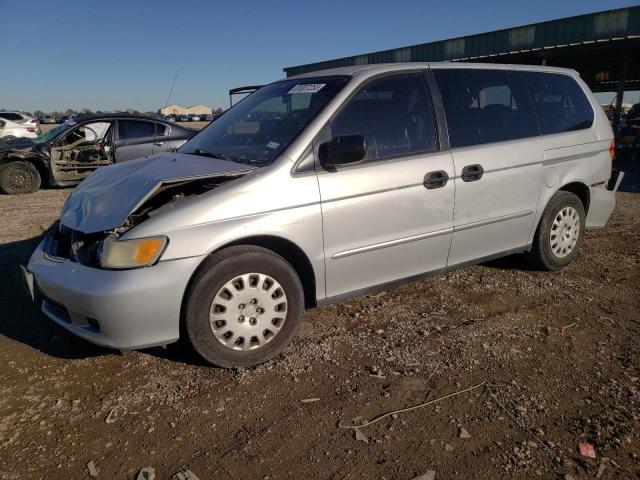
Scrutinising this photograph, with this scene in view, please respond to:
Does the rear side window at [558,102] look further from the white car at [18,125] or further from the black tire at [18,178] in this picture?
the white car at [18,125]

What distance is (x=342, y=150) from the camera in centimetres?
295

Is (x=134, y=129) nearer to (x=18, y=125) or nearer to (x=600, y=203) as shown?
(x=600, y=203)

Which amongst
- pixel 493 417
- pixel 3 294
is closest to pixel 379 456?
pixel 493 417

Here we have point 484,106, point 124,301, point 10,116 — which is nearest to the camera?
point 124,301

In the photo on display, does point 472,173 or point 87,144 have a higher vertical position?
point 87,144

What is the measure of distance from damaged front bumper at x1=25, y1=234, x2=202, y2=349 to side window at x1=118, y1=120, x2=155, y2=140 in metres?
7.11

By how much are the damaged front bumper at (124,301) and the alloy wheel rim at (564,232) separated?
Answer: 3.26 m

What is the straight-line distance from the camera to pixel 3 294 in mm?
4090

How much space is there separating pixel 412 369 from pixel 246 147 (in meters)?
1.87

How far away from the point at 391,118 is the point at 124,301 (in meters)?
2.12

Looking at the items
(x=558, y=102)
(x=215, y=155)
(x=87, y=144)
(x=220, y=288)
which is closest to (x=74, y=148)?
(x=87, y=144)

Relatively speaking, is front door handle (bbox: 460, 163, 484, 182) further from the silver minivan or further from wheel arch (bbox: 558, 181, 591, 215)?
wheel arch (bbox: 558, 181, 591, 215)

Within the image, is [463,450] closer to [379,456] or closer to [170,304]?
[379,456]

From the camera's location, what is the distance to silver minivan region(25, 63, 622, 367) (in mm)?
2646
